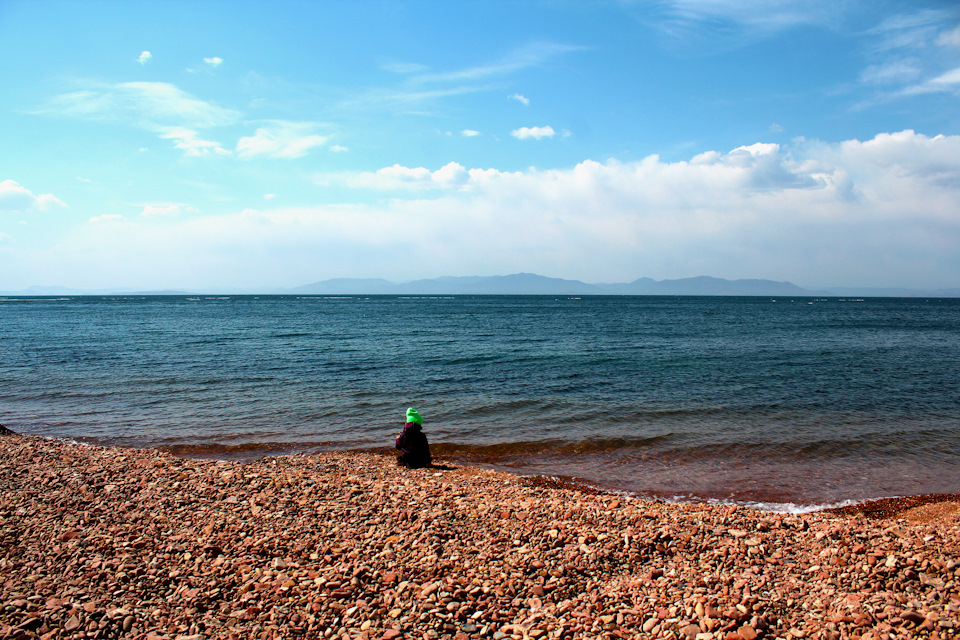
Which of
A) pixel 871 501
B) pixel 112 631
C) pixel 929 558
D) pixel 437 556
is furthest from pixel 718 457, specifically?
pixel 112 631

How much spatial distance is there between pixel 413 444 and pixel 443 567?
257 inches

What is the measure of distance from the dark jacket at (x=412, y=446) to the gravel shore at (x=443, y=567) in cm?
306

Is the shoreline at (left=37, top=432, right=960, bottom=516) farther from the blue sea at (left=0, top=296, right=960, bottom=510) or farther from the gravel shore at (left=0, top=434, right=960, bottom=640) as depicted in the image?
the gravel shore at (left=0, top=434, right=960, bottom=640)

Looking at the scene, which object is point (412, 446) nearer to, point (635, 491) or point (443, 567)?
point (635, 491)

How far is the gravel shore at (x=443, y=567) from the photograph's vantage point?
19.4 ft

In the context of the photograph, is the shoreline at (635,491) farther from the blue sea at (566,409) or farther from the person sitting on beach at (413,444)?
the person sitting on beach at (413,444)

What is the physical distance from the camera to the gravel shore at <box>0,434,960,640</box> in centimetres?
592

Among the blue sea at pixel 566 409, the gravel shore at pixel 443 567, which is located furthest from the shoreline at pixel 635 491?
the gravel shore at pixel 443 567

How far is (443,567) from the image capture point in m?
7.15

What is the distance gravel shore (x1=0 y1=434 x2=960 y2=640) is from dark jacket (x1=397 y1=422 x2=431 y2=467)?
306cm

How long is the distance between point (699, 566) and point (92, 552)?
29.2ft

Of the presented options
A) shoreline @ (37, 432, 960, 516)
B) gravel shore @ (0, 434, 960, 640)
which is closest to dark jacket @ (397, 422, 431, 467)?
shoreline @ (37, 432, 960, 516)

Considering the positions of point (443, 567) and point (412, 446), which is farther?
point (412, 446)

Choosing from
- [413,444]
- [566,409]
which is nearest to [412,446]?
[413,444]
